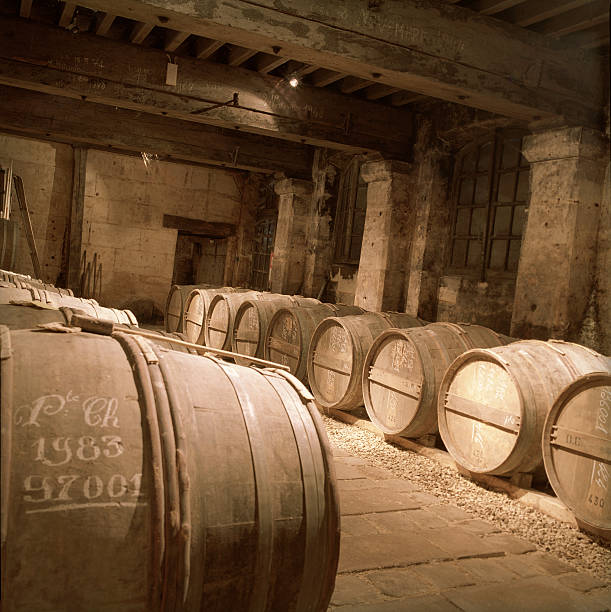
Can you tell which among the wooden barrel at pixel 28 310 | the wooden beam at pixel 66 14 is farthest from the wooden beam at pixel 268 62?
the wooden barrel at pixel 28 310

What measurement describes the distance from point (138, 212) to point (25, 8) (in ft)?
24.3

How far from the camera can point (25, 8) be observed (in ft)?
20.5

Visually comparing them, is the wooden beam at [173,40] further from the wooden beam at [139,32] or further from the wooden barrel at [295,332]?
the wooden barrel at [295,332]

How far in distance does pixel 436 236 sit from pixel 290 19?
4.58 meters

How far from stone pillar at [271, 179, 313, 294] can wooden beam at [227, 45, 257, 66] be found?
4.27m

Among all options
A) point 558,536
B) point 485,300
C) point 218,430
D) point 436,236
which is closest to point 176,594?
point 218,430

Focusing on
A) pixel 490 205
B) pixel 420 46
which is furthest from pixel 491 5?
pixel 490 205

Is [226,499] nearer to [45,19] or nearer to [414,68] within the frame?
[414,68]

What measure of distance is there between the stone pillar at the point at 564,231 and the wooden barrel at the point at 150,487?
15.2ft

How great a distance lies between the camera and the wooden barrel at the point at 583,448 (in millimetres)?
3596

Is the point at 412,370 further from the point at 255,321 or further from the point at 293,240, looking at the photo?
the point at 293,240

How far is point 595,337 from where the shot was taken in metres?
5.86

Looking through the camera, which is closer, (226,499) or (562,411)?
(226,499)

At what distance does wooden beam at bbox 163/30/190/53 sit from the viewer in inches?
260
